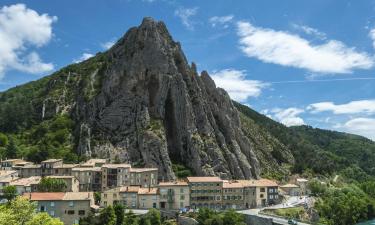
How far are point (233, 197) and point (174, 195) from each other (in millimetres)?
16879

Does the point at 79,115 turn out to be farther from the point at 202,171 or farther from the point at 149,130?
the point at 202,171

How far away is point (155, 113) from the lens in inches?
6093

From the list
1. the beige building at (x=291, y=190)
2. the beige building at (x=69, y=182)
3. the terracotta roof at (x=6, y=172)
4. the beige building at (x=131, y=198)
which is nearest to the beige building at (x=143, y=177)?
the beige building at (x=131, y=198)

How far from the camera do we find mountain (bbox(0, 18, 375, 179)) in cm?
14275

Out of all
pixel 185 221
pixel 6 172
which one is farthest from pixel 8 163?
pixel 185 221

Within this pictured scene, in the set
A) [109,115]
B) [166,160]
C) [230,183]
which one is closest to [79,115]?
[109,115]

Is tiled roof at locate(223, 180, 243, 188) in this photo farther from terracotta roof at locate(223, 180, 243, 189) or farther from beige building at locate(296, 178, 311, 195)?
beige building at locate(296, 178, 311, 195)

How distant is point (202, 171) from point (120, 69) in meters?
54.3

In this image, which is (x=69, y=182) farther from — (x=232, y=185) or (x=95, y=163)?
(x=232, y=185)

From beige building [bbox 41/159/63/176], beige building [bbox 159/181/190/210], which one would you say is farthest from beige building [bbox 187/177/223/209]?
beige building [bbox 41/159/63/176]

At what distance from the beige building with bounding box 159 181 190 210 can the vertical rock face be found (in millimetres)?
20673

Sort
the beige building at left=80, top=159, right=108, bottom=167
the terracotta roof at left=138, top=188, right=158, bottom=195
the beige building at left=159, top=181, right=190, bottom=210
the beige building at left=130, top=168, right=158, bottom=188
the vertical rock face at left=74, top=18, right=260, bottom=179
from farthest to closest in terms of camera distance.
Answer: the vertical rock face at left=74, top=18, right=260, bottom=179
the beige building at left=80, top=159, right=108, bottom=167
the beige building at left=130, top=168, right=158, bottom=188
the beige building at left=159, top=181, right=190, bottom=210
the terracotta roof at left=138, top=188, right=158, bottom=195

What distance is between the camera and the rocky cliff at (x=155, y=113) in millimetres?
143125

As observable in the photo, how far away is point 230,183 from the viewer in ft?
399
